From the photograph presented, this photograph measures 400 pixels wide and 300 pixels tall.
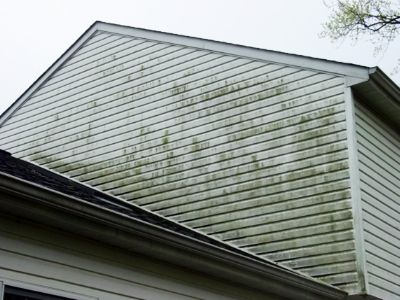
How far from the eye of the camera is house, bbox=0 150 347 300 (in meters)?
5.81

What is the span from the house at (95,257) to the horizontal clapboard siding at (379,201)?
2714 mm

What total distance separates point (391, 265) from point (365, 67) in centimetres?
320

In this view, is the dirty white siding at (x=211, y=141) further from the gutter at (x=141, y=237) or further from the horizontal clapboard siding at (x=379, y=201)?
the gutter at (x=141, y=237)

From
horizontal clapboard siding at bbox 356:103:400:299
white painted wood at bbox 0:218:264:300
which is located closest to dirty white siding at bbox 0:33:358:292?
horizontal clapboard siding at bbox 356:103:400:299

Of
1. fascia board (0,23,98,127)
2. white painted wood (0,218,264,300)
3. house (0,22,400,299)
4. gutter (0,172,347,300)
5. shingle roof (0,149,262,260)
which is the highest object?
fascia board (0,23,98,127)

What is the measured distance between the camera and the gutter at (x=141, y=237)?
18.5 ft

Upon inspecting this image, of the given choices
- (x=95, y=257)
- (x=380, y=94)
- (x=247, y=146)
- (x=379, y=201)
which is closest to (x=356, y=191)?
(x=379, y=201)

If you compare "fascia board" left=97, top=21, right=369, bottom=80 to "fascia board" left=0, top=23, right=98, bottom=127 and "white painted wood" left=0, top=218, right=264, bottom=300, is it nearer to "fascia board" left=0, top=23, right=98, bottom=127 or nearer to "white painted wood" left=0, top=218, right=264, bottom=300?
"fascia board" left=0, top=23, right=98, bottom=127

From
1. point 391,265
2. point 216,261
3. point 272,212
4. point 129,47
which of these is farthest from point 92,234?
point 129,47

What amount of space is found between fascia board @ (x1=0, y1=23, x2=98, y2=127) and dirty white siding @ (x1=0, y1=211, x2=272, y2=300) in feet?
30.5

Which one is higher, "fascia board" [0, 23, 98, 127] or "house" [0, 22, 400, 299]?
"fascia board" [0, 23, 98, 127]

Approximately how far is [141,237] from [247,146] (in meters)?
5.67

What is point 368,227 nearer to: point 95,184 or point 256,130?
point 256,130

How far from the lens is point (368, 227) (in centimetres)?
1057
